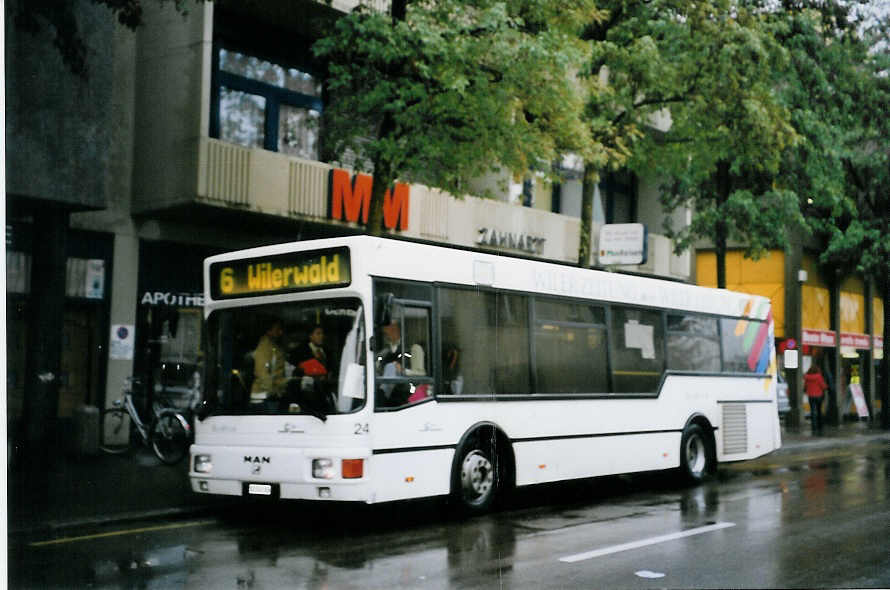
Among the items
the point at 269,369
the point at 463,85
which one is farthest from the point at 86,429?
the point at 463,85

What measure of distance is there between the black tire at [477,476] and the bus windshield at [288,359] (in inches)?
61.7

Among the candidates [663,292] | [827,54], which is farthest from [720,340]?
[827,54]

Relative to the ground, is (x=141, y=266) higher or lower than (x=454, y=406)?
higher

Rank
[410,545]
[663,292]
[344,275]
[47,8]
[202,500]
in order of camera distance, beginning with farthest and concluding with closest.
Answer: [663,292] → [47,8] → [202,500] → [344,275] → [410,545]

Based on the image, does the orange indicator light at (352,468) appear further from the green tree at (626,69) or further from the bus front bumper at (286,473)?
the green tree at (626,69)

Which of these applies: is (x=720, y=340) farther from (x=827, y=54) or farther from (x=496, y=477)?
(x=827, y=54)

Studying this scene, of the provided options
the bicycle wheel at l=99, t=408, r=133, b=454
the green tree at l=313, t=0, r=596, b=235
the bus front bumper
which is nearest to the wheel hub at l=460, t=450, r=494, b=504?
the bus front bumper

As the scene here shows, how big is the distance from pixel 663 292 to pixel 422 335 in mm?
5017

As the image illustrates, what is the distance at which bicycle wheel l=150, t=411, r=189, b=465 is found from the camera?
1495 cm

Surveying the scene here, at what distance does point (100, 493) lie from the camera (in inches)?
456

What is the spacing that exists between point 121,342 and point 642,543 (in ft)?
34.5

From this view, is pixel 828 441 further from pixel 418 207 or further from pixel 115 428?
pixel 115 428

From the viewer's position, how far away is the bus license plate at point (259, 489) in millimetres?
9742

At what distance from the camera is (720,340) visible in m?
15.3
